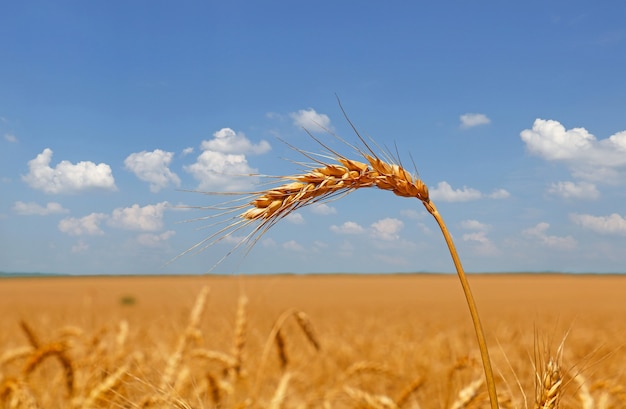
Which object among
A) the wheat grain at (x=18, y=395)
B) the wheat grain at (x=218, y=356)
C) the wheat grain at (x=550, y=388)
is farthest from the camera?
the wheat grain at (x=218, y=356)

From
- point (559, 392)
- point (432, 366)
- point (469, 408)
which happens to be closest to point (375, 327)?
point (432, 366)

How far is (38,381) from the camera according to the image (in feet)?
11.1

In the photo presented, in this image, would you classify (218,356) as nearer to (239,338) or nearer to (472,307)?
(239,338)

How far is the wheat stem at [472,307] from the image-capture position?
104cm

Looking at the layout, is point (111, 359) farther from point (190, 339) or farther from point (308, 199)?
point (308, 199)

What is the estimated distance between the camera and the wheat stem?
104 cm

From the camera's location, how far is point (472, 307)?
1073 mm

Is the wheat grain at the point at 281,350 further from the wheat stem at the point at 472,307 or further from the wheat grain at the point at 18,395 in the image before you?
the wheat stem at the point at 472,307

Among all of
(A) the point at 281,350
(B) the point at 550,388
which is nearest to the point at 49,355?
(A) the point at 281,350

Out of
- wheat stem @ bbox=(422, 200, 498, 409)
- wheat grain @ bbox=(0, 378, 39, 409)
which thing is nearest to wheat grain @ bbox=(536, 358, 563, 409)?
wheat stem @ bbox=(422, 200, 498, 409)

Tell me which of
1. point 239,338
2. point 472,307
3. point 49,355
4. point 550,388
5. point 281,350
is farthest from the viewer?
point 281,350

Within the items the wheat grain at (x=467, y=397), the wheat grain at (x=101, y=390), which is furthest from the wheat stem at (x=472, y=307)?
the wheat grain at (x=101, y=390)

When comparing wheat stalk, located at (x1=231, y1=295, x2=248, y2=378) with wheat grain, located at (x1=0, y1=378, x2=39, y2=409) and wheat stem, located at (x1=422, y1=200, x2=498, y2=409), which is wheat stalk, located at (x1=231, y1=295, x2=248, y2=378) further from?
wheat stem, located at (x1=422, y1=200, x2=498, y2=409)

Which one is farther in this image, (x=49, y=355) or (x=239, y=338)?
(x=239, y=338)
